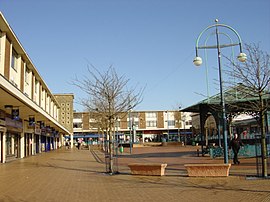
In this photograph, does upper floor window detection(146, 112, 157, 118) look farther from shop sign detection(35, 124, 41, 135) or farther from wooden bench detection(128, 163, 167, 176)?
wooden bench detection(128, 163, 167, 176)

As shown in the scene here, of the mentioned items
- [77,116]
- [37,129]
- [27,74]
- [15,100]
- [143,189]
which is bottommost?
[143,189]

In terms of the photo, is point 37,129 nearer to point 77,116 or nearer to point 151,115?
point 151,115

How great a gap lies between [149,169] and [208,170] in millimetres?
2596

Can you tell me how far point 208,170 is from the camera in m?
13.6

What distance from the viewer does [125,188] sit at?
37.4ft

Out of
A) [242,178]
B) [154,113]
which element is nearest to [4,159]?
[242,178]

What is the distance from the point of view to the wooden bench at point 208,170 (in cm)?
1341

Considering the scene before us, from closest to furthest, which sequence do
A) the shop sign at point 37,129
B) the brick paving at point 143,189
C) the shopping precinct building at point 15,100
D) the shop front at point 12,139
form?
the brick paving at point 143,189 < the shopping precinct building at point 15,100 < the shop front at point 12,139 < the shop sign at point 37,129

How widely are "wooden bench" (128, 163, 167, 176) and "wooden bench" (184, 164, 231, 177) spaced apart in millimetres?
1301

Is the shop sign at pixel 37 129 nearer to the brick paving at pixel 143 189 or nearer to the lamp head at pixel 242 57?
the brick paving at pixel 143 189

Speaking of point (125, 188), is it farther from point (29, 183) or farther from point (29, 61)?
point (29, 61)

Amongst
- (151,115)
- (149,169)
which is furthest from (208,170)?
(151,115)

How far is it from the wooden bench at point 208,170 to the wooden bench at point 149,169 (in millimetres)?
1301

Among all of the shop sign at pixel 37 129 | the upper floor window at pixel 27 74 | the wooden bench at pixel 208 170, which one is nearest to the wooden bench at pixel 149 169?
the wooden bench at pixel 208 170
